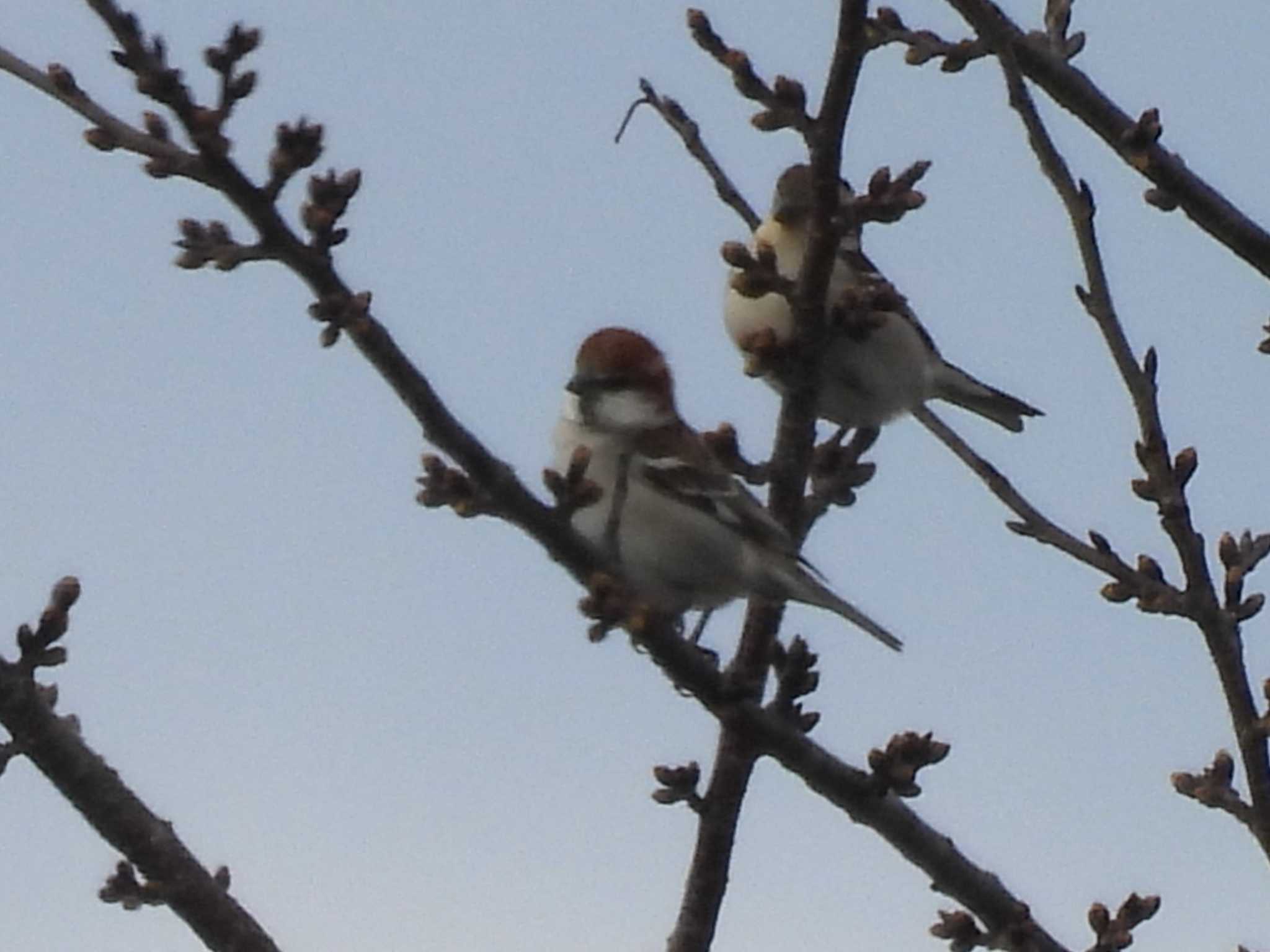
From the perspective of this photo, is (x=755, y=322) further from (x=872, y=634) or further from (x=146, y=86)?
(x=146, y=86)

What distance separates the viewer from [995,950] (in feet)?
12.8

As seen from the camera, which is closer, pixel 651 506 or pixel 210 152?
pixel 210 152

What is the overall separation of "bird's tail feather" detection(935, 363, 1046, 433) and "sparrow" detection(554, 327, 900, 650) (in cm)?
257

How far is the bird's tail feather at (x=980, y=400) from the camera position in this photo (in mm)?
7844

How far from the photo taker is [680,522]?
5234 millimetres

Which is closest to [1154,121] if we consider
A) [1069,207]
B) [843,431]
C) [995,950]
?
[1069,207]

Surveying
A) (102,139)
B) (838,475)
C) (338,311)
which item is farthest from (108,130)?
(838,475)

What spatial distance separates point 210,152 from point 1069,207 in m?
1.40

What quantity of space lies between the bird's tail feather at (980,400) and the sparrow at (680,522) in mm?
2573

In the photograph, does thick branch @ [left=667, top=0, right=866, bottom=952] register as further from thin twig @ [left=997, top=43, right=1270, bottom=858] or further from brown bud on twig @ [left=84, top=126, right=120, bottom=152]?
brown bud on twig @ [left=84, top=126, right=120, bottom=152]

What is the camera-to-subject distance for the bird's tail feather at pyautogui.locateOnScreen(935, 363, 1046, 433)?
784cm

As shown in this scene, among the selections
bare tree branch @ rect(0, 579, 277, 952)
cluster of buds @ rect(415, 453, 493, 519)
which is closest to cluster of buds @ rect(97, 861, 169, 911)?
bare tree branch @ rect(0, 579, 277, 952)

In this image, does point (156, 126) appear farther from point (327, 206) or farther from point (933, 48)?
point (933, 48)

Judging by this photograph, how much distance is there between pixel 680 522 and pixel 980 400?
298 cm
